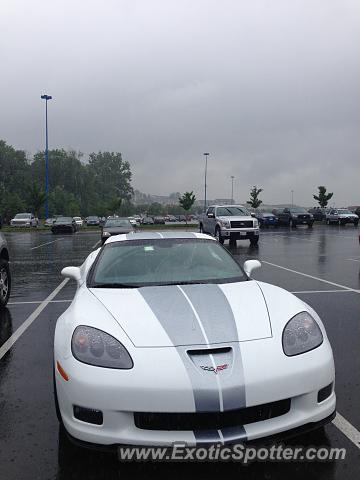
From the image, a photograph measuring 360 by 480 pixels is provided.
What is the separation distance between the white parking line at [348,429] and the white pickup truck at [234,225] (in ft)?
54.1

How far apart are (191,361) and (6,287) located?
18.5 feet

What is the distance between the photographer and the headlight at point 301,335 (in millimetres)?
2963

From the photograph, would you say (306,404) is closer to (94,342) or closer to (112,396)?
(112,396)

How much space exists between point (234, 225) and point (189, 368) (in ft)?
57.4

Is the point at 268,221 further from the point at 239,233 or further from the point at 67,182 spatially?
the point at 67,182

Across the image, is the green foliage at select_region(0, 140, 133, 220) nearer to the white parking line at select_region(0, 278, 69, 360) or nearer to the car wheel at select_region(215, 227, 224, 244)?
the car wheel at select_region(215, 227, 224, 244)

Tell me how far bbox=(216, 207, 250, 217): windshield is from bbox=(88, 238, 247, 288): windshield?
641 inches

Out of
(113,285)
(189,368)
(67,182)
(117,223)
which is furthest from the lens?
(67,182)

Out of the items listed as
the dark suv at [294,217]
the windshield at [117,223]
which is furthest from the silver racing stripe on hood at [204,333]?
the dark suv at [294,217]

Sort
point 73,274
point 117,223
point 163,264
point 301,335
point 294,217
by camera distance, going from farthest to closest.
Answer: point 294,217 < point 117,223 < point 73,274 < point 163,264 < point 301,335

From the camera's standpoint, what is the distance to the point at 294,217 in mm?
40469

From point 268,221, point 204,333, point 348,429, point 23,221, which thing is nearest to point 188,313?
point 204,333

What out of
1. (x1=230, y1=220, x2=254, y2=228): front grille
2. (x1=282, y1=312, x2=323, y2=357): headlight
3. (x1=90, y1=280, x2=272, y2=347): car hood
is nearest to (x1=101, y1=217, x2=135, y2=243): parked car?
(x1=230, y1=220, x2=254, y2=228): front grille

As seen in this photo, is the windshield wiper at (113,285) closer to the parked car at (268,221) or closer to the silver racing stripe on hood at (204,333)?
the silver racing stripe on hood at (204,333)
